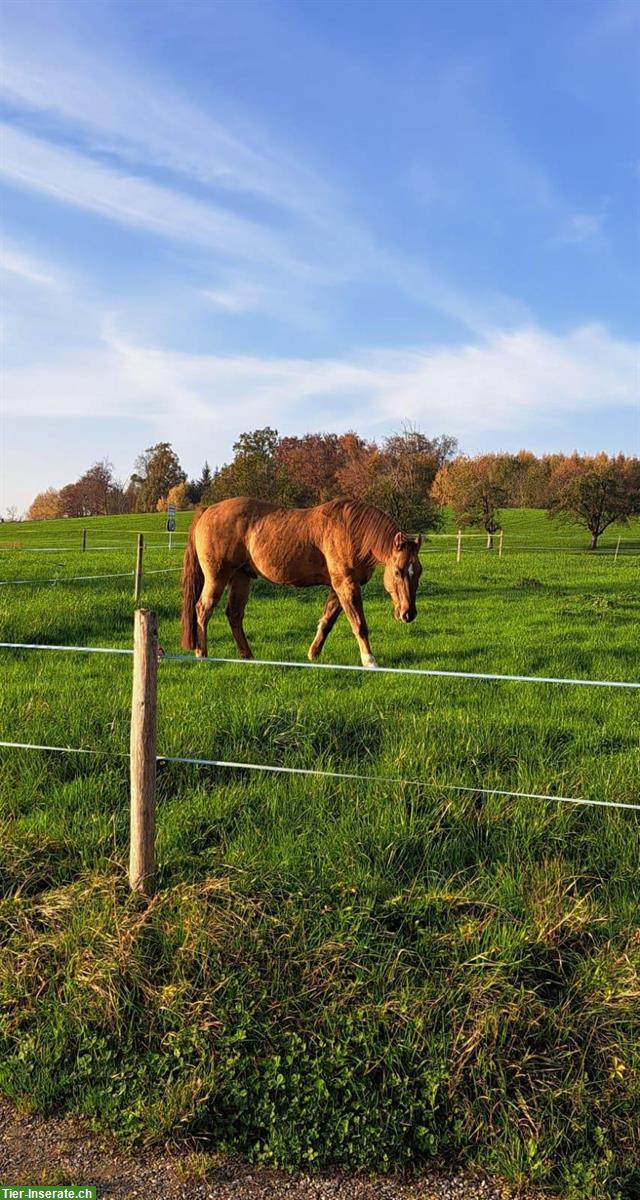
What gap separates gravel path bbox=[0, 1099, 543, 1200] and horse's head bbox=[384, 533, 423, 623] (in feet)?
15.8

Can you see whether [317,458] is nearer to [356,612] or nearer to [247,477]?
[247,477]

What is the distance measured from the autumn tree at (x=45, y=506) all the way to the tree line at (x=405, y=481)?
706 inches

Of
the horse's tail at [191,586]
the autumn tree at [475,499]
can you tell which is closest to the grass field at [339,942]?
the horse's tail at [191,586]

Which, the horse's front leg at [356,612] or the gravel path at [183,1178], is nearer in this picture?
the gravel path at [183,1178]

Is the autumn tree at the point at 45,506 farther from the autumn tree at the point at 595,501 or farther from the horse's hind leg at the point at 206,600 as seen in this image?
the horse's hind leg at the point at 206,600

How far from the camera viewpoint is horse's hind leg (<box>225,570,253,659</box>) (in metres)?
9.30

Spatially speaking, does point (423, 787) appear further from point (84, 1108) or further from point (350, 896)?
point (84, 1108)

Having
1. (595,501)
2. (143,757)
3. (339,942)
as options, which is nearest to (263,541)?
(143,757)

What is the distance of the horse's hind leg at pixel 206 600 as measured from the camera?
30.2ft

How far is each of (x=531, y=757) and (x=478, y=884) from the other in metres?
1.64

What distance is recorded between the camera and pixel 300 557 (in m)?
8.59

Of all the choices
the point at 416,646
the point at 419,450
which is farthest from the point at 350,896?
the point at 419,450

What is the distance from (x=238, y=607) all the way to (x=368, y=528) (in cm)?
215

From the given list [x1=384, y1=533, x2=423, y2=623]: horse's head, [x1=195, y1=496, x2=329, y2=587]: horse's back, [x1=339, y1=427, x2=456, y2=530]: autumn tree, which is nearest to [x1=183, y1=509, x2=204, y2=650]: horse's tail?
[x1=195, y1=496, x2=329, y2=587]: horse's back
